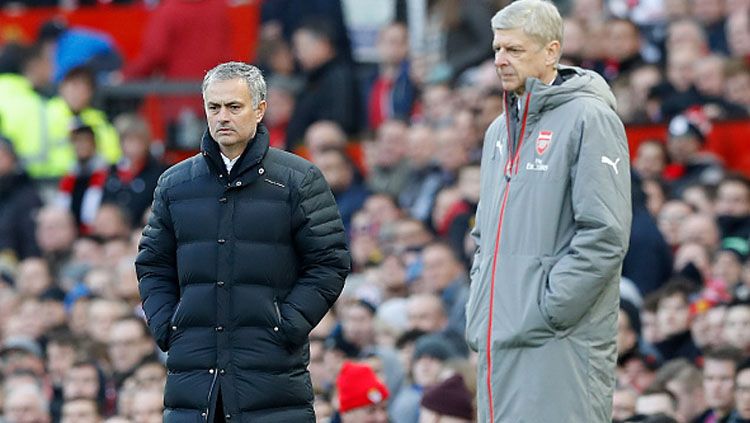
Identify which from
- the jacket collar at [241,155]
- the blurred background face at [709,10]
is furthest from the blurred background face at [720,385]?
the blurred background face at [709,10]

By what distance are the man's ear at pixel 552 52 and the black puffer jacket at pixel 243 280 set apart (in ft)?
3.59

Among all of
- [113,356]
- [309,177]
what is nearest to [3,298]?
[113,356]

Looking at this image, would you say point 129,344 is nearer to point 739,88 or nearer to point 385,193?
point 385,193

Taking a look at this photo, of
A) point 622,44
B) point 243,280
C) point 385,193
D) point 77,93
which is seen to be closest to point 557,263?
point 243,280

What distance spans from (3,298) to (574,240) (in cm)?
990

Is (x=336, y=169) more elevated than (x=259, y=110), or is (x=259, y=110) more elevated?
(x=259, y=110)

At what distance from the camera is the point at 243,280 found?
8430 mm

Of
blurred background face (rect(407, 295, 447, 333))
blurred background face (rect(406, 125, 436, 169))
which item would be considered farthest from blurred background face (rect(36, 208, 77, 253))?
blurred background face (rect(407, 295, 447, 333))

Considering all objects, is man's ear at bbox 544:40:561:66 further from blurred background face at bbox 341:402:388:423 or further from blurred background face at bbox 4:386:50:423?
blurred background face at bbox 4:386:50:423

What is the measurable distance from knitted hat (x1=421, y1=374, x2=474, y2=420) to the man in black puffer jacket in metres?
3.47

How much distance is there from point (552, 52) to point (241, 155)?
138 cm

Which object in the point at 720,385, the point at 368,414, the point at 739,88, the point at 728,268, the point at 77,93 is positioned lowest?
the point at 368,414

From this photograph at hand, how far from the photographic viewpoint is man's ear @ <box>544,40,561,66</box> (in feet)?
28.0

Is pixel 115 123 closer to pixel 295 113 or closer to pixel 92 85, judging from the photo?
pixel 92 85
